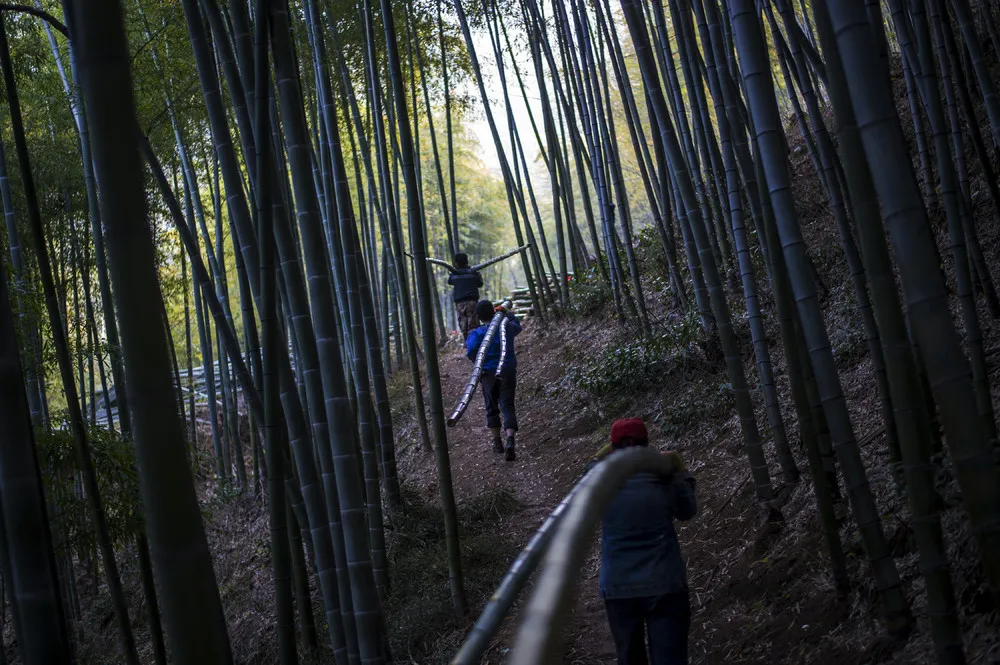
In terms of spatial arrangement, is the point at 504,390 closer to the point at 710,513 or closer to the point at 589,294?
the point at 710,513

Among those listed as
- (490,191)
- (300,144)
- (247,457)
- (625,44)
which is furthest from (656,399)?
(490,191)

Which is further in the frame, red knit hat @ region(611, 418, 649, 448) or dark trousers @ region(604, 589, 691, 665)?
red knit hat @ region(611, 418, 649, 448)

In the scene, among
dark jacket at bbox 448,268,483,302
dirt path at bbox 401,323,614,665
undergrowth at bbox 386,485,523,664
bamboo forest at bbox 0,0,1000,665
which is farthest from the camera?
dark jacket at bbox 448,268,483,302

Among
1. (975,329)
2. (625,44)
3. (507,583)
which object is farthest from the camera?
(625,44)

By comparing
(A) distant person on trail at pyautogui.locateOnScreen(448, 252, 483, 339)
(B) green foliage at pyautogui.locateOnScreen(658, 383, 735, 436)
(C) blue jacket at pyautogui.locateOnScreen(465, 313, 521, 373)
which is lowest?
(B) green foliage at pyautogui.locateOnScreen(658, 383, 735, 436)

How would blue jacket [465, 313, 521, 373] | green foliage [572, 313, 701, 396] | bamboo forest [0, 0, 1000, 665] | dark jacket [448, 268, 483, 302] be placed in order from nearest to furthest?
bamboo forest [0, 0, 1000, 665] → green foliage [572, 313, 701, 396] → blue jacket [465, 313, 521, 373] → dark jacket [448, 268, 483, 302]

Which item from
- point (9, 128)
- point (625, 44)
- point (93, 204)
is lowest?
point (93, 204)

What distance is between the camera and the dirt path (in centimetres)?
345

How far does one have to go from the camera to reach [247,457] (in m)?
10.8

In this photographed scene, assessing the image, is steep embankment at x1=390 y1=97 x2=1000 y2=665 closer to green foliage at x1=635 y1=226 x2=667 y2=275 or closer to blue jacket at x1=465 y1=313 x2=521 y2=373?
green foliage at x1=635 y1=226 x2=667 y2=275

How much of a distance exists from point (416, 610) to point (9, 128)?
578cm

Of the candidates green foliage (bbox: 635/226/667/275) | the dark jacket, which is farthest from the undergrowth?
green foliage (bbox: 635/226/667/275)

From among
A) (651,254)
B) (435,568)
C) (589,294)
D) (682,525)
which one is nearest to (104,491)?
(435,568)

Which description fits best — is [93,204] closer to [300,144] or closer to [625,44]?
[300,144]
